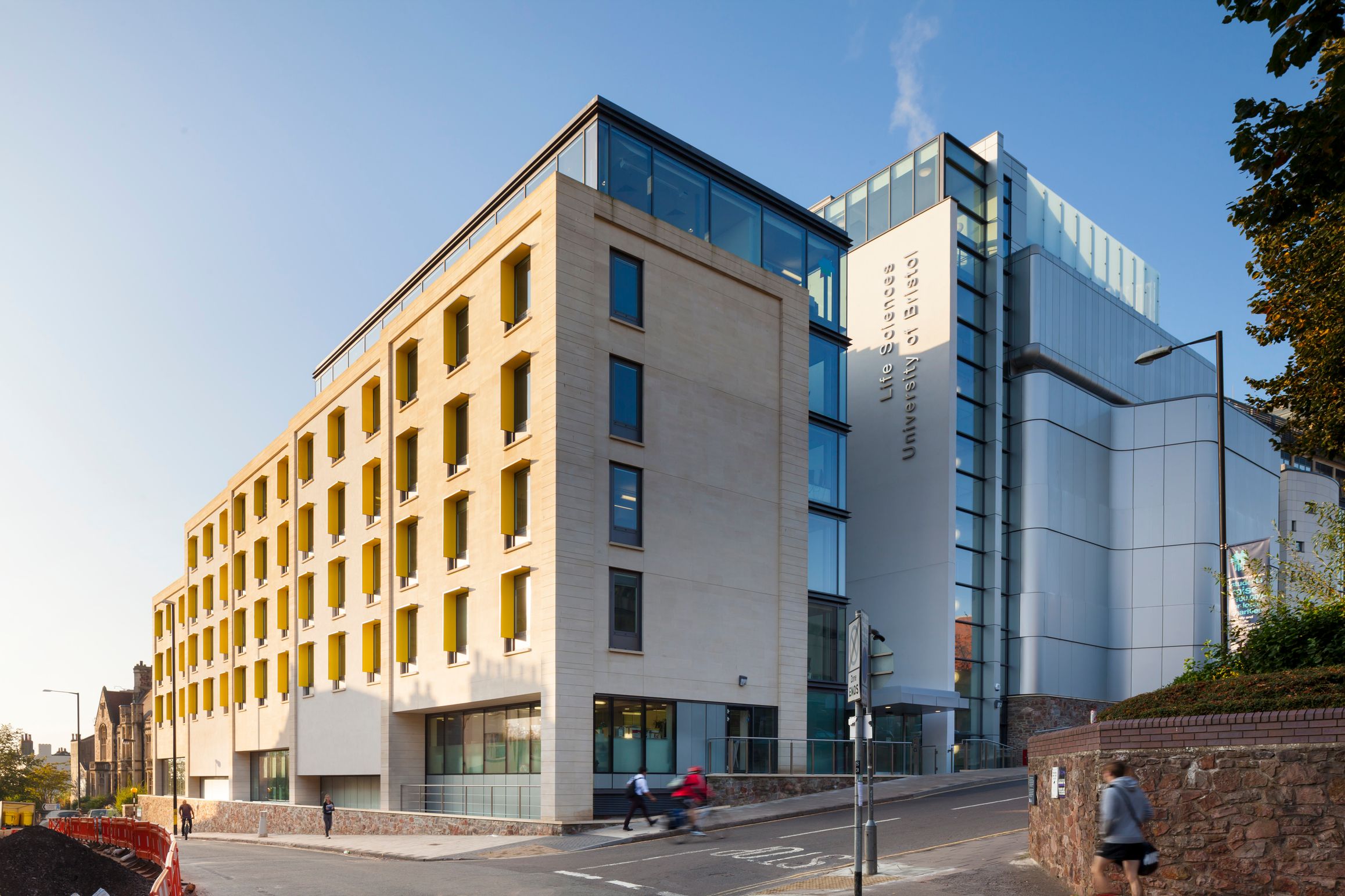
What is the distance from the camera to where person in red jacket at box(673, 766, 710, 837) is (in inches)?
976

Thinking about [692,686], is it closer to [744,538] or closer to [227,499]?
[744,538]

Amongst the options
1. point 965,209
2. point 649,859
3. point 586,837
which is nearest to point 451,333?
point 586,837

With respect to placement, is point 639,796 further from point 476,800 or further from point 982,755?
point 982,755

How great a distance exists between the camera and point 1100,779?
12.6 m

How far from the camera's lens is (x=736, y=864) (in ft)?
63.9

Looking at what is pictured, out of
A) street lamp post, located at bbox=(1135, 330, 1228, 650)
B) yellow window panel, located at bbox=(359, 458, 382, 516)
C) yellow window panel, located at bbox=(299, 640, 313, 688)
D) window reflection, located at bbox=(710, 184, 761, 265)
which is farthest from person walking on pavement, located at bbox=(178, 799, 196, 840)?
street lamp post, located at bbox=(1135, 330, 1228, 650)

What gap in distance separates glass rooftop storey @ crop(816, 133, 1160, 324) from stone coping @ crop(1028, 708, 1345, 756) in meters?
40.2

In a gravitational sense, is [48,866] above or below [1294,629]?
below

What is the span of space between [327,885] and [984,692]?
3533 cm

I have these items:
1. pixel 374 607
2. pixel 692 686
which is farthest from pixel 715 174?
pixel 374 607

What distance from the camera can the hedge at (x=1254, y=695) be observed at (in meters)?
11.5

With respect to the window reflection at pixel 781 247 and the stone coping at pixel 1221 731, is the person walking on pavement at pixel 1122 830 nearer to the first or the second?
the stone coping at pixel 1221 731

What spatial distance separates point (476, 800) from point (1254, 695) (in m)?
25.8

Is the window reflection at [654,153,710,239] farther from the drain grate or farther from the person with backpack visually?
the drain grate
